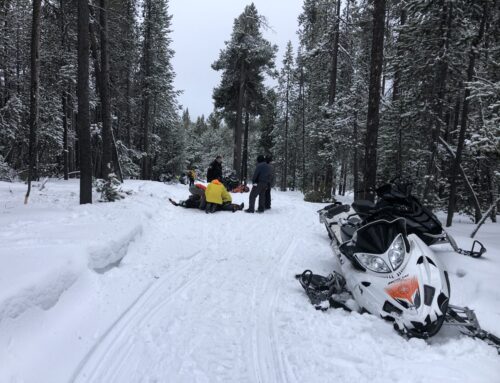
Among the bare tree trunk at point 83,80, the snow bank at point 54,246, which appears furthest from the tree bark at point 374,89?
the bare tree trunk at point 83,80

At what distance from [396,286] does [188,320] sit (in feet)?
7.91

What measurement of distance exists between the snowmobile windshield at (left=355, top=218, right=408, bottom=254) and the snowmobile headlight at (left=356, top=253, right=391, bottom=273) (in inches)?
2.5

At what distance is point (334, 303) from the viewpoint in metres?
4.79

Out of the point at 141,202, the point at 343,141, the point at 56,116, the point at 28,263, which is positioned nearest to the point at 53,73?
the point at 56,116

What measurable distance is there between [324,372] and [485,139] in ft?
19.1

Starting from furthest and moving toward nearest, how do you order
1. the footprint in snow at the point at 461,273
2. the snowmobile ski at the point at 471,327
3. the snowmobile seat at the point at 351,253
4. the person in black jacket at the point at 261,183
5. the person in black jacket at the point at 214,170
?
the person in black jacket at the point at 214,170, the person in black jacket at the point at 261,183, the footprint in snow at the point at 461,273, the snowmobile seat at the point at 351,253, the snowmobile ski at the point at 471,327

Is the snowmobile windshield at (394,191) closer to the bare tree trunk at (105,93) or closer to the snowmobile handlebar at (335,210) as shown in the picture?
the snowmobile handlebar at (335,210)

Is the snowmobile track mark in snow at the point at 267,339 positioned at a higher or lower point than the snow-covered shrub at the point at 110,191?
lower

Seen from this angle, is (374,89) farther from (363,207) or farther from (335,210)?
(363,207)

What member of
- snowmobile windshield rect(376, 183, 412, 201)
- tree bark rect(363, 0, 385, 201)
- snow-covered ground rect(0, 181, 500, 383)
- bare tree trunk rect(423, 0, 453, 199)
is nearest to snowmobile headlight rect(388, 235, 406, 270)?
snow-covered ground rect(0, 181, 500, 383)

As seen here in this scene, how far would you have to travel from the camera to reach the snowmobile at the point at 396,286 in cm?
383

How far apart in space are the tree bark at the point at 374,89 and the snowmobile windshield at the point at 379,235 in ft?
17.0

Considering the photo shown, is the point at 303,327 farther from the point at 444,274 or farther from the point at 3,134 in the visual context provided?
the point at 3,134

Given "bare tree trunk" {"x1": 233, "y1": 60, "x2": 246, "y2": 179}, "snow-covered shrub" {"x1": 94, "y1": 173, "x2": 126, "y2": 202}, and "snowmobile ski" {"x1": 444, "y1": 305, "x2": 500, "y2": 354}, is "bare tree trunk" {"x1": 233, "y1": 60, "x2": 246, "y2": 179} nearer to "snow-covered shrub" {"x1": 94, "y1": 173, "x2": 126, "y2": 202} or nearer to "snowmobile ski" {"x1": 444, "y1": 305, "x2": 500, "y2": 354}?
"snow-covered shrub" {"x1": 94, "y1": 173, "x2": 126, "y2": 202}
